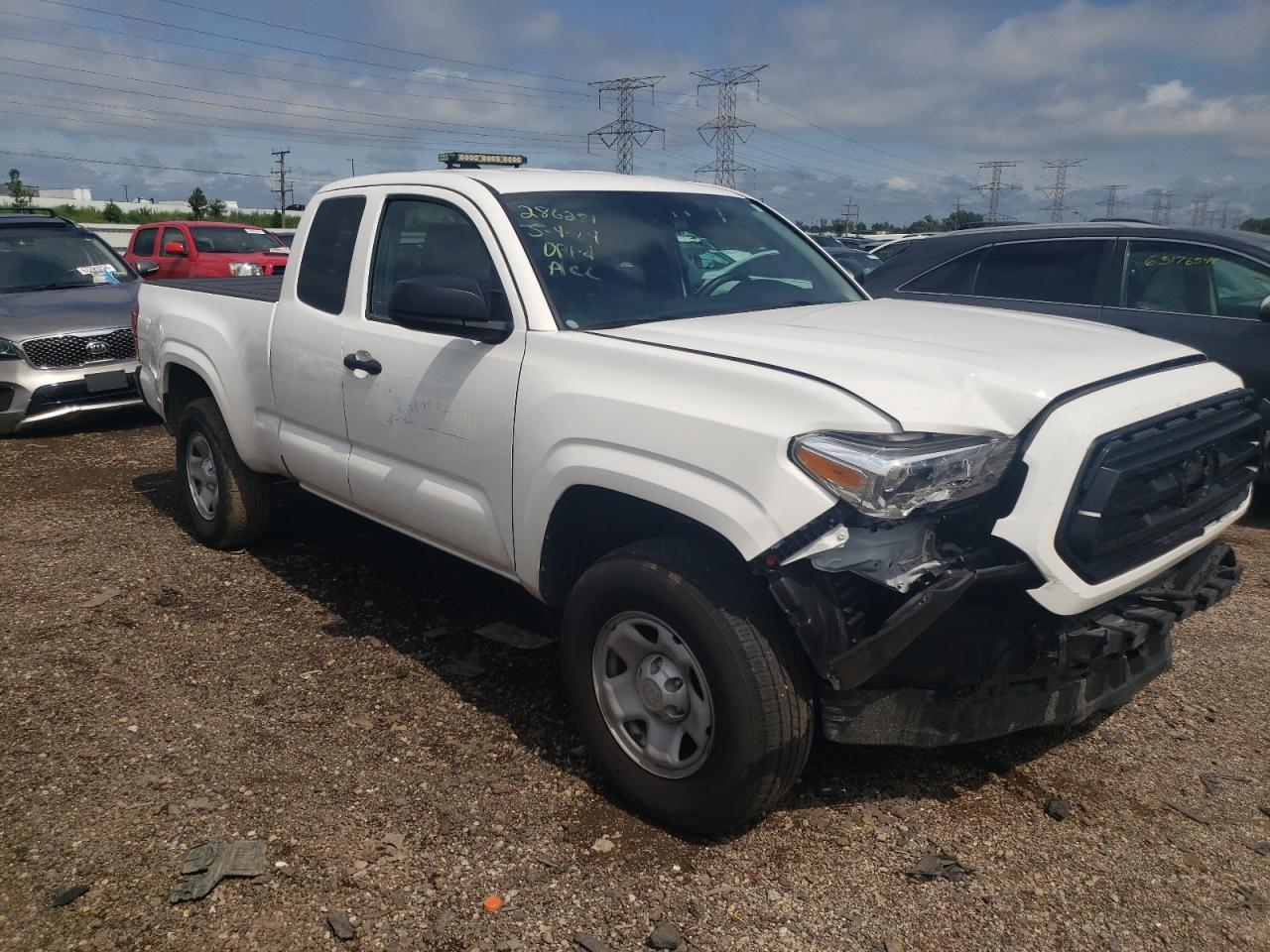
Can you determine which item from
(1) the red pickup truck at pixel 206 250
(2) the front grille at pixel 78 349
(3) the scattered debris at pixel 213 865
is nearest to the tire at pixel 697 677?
(3) the scattered debris at pixel 213 865

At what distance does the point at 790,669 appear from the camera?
2.71 metres

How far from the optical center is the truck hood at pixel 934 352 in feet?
8.80

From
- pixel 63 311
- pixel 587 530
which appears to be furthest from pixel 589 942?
pixel 63 311

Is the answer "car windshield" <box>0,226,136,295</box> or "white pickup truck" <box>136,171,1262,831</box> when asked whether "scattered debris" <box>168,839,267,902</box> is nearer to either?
"white pickup truck" <box>136,171,1262,831</box>

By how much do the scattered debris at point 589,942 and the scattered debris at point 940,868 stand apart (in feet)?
2.92

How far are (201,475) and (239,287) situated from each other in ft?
3.59

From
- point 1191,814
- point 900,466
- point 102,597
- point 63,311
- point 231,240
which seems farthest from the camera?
point 231,240

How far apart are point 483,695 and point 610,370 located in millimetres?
1529

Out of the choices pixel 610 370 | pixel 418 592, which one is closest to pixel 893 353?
pixel 610 370

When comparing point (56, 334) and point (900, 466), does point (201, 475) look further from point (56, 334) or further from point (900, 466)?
point (900, 466)

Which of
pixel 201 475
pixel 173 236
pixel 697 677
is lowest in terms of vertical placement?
pixel 201 475

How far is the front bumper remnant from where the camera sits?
265 centimetres

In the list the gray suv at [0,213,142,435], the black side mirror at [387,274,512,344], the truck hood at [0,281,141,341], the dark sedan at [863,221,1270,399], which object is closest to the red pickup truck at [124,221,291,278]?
the gray suv at [0,213,142,435]

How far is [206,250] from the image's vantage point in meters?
16.4
